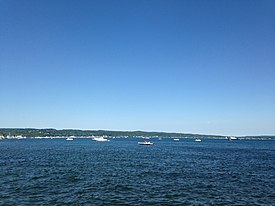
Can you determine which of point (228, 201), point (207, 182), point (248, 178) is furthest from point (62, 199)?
point (248, 178)

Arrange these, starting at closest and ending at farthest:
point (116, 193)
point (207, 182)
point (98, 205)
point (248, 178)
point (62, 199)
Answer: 1. point (98, 205)
2. point (62, 199)
3. point (116, 193)
4. point (207, 182)
5. point (248, 178)

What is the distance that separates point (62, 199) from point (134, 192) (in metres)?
9.05

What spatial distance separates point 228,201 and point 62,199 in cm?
1862

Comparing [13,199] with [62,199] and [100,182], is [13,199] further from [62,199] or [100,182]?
[100,182]

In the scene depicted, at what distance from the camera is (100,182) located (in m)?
42.5

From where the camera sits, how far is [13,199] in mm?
31125

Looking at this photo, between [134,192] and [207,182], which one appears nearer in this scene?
[134,192]

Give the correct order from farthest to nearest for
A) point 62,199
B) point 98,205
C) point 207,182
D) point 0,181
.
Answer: point 207,182, point 0,181, point 62,199, point 98,205

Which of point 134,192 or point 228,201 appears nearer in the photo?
point 228,201

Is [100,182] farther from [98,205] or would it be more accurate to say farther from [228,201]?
[228,201]

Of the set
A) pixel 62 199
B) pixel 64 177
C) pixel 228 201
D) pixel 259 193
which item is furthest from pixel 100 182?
pixel 259 193

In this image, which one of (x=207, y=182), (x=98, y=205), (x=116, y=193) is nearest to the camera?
(x=98, y=205)

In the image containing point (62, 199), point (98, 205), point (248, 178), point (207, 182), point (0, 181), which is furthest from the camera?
point (248, 178)

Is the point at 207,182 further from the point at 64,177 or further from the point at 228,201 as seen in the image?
the point at 64,177
